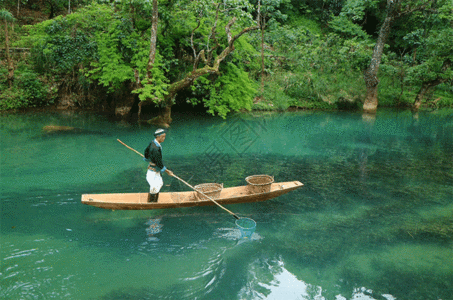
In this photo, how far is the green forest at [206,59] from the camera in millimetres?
16609

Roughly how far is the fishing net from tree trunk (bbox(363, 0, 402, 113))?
20568 mm

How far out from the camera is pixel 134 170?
1077 centimetres

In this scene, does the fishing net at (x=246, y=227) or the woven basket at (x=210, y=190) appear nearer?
the fishing net at (x=246, y=227)

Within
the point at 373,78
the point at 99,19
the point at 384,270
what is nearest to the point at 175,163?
the point at 384,270

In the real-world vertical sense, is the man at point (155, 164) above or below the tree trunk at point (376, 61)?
below

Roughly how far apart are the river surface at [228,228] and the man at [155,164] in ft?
2.14

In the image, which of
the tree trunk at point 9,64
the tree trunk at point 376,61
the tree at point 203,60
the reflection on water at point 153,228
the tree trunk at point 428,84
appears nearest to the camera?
the reflection on water at point 153,228

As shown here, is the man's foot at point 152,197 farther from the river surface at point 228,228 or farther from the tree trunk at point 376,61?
the tree trunk at point 376,61

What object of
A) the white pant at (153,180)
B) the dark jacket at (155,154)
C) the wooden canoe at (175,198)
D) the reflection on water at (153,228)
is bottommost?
the reflection on water at (153,228)

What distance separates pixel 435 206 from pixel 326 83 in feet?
62.1

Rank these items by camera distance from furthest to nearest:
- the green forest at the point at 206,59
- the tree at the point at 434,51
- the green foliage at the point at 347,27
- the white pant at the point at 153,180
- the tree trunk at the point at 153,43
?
1. the green foliage at the point at 347,27
2. the tree at the point at 434,51
3. the green forest at the point at 206,59
4. the tree trunk at the point at 153,43
5. the white pant at the point at 153,180

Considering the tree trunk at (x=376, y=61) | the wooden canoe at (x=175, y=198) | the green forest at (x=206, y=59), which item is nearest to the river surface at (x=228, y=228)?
the wooden canoe at (x=175, y=198)

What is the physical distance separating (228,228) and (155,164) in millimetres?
2221

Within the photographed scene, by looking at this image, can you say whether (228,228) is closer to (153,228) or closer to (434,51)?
(153,228)
